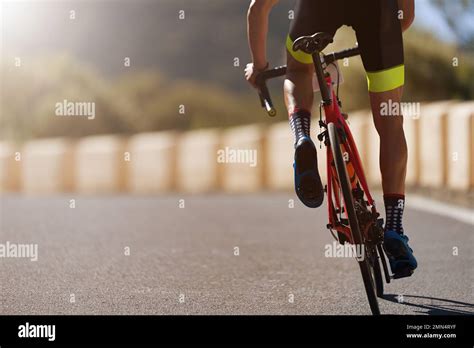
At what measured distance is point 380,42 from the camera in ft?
17.5

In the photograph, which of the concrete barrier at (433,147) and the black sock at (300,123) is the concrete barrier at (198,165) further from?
the black sock at (300,123)

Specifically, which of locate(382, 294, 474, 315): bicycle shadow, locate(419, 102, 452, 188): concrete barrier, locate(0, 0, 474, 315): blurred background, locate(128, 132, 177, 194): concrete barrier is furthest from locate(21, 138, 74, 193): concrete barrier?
locate(382, 294, 474, 315): bicycle shadow

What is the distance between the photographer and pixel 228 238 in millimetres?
9938

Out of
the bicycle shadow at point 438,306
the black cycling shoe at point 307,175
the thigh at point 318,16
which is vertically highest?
the thigh at point 318,16

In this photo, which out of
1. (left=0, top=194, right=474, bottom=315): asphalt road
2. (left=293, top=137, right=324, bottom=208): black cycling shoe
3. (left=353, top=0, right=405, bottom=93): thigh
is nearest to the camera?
(left=293, top=137, right=324, bottom=208): black cycling shoe

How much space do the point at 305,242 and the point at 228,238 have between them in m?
0.69

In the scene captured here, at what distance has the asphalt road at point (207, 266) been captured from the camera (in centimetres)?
590

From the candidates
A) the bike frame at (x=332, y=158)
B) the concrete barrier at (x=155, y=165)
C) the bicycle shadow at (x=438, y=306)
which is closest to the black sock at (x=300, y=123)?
the bike frame at (x=332, y=158)

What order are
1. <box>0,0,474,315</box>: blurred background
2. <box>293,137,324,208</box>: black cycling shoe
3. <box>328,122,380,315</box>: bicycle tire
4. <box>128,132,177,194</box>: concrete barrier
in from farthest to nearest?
<box>128,132,177,194</box>: concrete barrier < <box>0,0,474,315</box>: blurred background < <box>293,137,324,208</box>: black cycling shoe < <box>328,122,380,315</box>: bicycle tire

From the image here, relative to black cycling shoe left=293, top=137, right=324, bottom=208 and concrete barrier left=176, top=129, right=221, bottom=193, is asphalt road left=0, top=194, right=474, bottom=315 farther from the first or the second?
concrete barrier left=176, top=129, right=221, bottom=193

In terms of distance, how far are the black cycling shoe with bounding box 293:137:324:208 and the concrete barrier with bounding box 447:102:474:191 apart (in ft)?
26.1

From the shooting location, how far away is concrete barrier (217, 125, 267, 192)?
733 inches

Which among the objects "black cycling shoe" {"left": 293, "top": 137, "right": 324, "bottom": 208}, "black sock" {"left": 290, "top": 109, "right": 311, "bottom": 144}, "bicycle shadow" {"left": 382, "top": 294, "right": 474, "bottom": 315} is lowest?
"bicycle shadow" {"left": 382, "top": 294, "right": 474, "bottom": 315}

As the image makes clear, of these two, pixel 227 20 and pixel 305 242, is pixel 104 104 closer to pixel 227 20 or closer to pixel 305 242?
pixel 305 242
